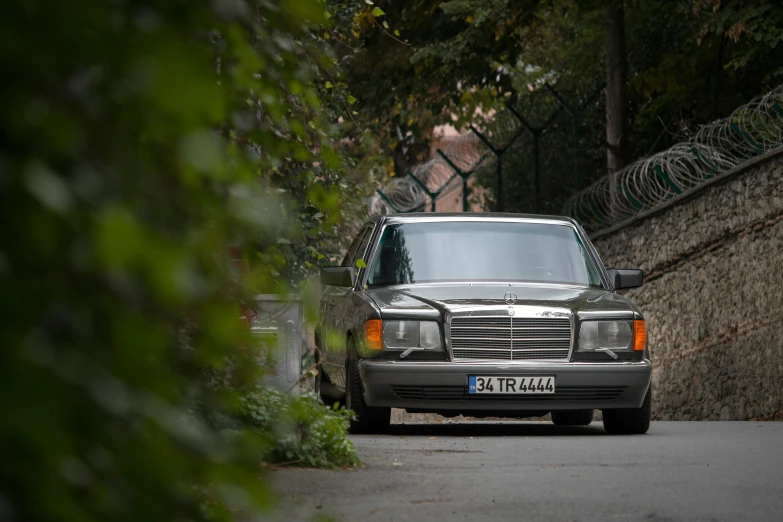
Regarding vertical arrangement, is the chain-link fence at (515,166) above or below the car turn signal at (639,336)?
above

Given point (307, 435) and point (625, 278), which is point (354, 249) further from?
point (307, 435)

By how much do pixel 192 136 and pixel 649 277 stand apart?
19.8 meters

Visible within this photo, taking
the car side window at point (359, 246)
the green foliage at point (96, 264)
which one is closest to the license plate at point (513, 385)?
the car side window at point (359, 246)

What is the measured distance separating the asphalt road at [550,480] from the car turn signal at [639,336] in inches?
31.9

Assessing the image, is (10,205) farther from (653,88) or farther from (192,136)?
(653,88)

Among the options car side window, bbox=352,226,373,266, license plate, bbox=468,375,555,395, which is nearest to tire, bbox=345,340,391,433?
license plate, bbox=468,375,555,395

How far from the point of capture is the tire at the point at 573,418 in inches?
544

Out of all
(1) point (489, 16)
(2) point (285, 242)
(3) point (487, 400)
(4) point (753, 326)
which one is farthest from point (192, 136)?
(1) point (489, 16)

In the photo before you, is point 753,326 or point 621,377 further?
point 753,326

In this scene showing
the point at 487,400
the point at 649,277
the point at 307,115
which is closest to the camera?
the point at 307,115

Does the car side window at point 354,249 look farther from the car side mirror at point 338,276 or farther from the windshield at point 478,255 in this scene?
the car side mirror at point 338,276

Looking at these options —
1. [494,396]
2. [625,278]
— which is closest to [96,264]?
[494,396]

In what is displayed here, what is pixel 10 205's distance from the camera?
1831 millimetres

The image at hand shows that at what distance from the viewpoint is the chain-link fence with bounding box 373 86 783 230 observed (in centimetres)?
1944
